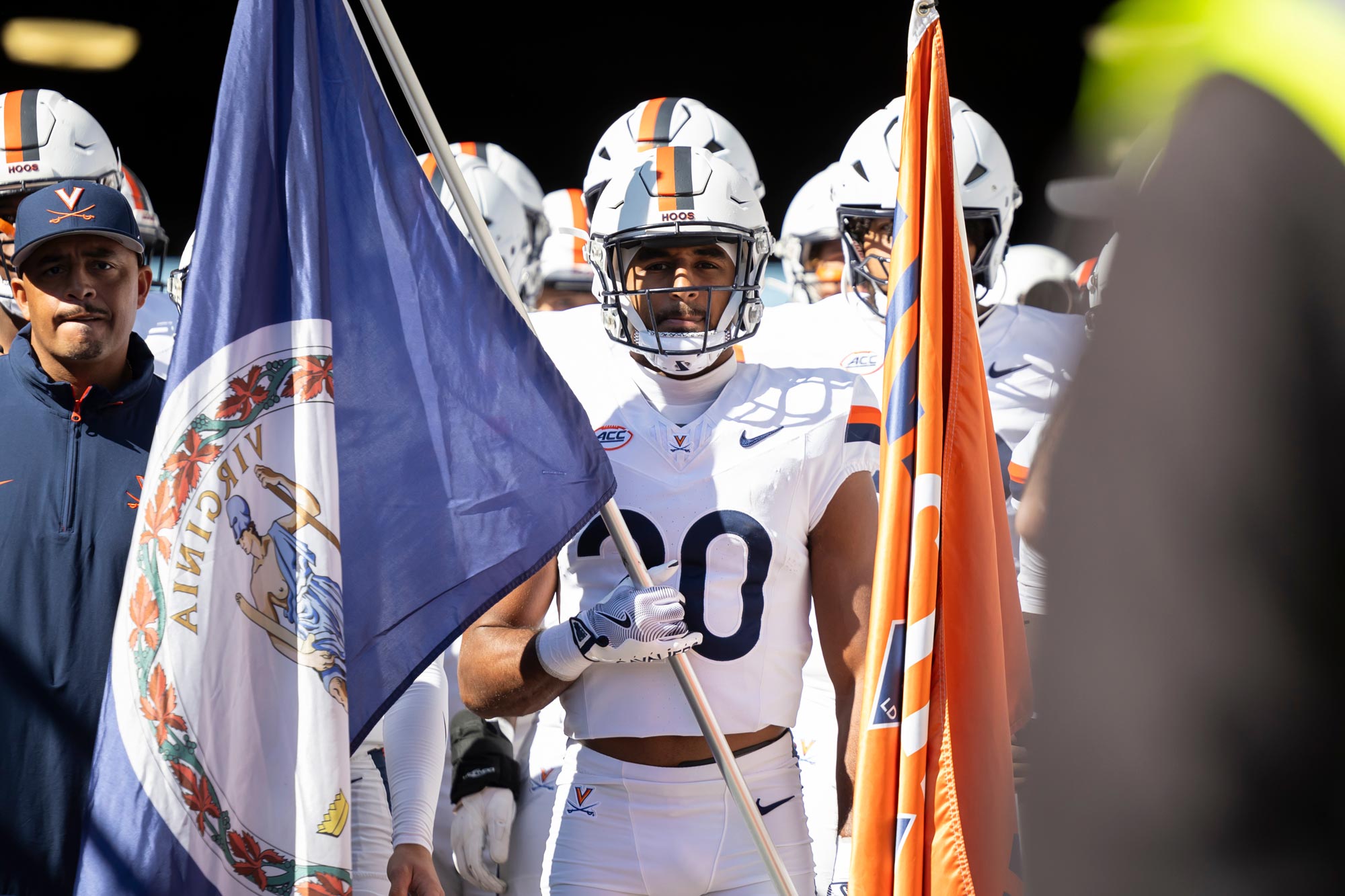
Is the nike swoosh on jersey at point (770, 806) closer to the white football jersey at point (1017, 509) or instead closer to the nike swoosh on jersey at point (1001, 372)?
the white football jersey at point (1017, 509)

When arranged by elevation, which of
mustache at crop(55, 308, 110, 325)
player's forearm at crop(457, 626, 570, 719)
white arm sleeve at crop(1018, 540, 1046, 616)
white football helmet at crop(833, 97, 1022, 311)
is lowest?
player's forearm at crop(457, 626, 570, 719)

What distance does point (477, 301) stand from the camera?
103 inches

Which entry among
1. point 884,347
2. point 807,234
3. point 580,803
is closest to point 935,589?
point 580,803

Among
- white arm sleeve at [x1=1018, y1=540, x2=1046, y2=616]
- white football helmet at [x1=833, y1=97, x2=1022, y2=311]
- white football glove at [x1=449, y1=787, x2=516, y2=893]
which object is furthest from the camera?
white football helmet at [x1=833, y1=97, x2=1022, y2=311]

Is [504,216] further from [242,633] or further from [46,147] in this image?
[242,633]

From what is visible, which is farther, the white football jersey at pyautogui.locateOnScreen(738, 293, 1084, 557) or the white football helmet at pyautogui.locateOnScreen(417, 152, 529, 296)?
the white football helmet at pyautogui.locateOnScreen(417, 152, 529, 296)

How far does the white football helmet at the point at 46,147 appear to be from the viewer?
187 inches

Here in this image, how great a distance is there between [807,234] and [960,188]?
189cm

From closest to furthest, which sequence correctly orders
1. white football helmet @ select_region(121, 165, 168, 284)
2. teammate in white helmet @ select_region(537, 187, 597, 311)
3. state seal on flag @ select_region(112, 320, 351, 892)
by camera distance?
state seal on flag @ select_region(112, 320, 351, 892) < white football helmet @ select_region(121, 165, 168, 284) < teammate in white helmet @ select_region(537, 187, 597, 311)

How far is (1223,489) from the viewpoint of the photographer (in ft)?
2.66

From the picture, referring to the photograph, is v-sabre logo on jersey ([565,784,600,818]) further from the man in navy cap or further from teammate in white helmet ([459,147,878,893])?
the man in navy cap

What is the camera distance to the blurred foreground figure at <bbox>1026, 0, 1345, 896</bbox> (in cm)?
78

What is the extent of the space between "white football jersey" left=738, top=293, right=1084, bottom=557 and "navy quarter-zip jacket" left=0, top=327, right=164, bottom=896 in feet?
5.94

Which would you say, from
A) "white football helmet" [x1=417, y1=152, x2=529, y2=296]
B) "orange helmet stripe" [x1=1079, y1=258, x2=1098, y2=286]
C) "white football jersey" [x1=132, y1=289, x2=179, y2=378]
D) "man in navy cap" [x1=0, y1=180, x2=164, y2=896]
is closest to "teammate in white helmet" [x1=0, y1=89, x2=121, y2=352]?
"white football jersey" [x1=132, y1=289, x2=179, y2=378]
